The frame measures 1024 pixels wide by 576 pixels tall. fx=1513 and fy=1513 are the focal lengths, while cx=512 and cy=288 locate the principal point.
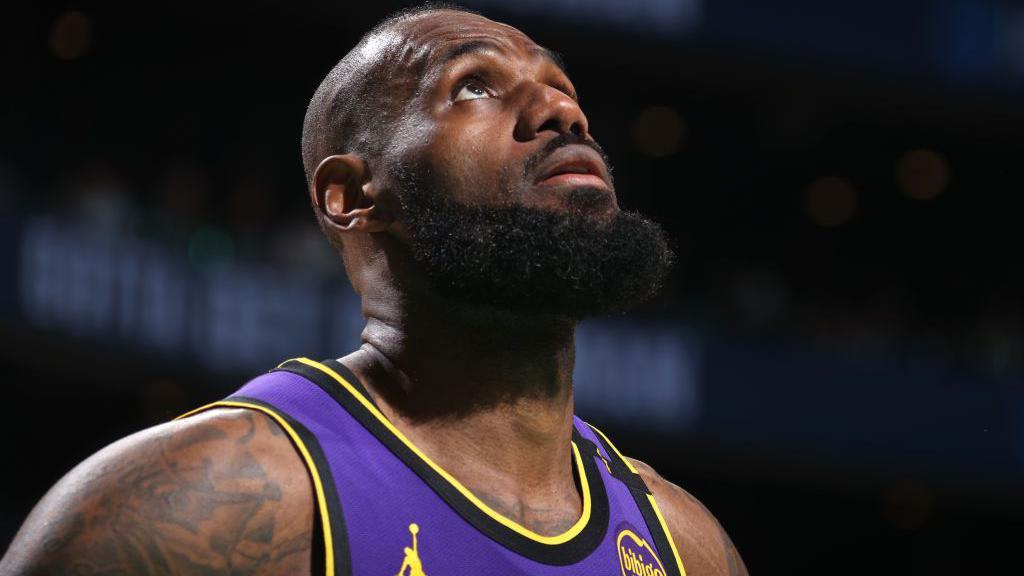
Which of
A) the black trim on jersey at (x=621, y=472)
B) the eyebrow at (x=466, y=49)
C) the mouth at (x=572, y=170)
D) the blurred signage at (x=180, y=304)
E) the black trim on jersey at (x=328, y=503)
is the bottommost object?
the blurred signage at (x=180, y=304)

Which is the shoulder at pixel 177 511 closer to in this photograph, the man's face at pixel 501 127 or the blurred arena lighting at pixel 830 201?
the man's face at pixel 501 127

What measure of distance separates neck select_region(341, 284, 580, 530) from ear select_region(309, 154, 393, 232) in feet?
0.59

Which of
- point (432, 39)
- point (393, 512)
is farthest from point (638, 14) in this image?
point (393, 512)

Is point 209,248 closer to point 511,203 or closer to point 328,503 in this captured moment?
point 511,203

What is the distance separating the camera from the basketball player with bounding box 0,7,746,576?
2555 mm

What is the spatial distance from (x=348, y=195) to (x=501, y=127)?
1.26 ft

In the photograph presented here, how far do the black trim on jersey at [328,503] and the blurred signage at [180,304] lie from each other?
830 centimetres

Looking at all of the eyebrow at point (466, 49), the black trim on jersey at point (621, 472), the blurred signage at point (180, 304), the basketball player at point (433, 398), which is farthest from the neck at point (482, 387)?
the blurred signage at point (180, 304)

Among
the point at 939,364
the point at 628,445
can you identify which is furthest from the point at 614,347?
the point at 939,364

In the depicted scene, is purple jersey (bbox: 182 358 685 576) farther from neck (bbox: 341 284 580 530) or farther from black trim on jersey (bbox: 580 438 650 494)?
black trim on jersey (bbox: 580 438 650 494)

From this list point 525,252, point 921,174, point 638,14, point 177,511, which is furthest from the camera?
point 921,174

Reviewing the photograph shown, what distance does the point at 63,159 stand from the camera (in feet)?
38.6

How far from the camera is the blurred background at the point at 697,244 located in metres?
11.4

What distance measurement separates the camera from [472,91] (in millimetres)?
3184
